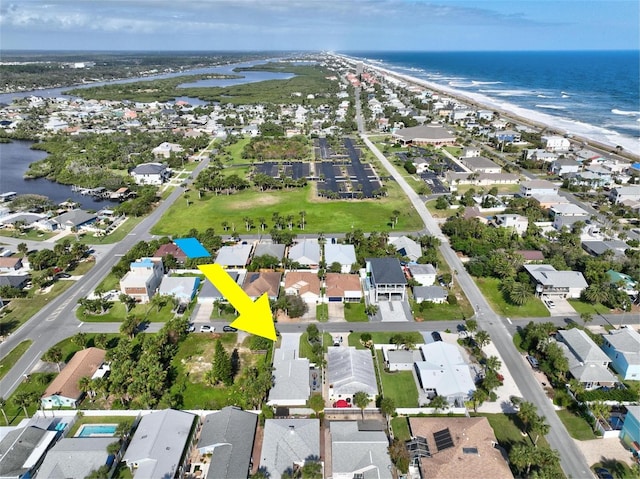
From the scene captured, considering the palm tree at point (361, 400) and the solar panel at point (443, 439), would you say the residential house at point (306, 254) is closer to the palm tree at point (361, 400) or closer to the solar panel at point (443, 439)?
the palm tree at point (361, 400)

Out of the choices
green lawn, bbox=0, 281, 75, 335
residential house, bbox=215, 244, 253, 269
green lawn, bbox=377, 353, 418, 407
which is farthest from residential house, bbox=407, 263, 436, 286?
green lawn, bbox=0, 281, 75, 335

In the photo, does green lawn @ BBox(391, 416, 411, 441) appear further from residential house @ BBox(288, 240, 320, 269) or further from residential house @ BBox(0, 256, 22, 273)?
residential house @ BBox(0, 256, 22, 273)

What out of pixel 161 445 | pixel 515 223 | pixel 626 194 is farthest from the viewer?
pixel 626 194

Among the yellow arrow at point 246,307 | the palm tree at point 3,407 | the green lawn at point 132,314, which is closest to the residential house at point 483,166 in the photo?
the yellow arrow at point 246,307

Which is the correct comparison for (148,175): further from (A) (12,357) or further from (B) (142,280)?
(A) (12,357)

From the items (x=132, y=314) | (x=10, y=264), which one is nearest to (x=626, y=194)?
(x=132, y=314)

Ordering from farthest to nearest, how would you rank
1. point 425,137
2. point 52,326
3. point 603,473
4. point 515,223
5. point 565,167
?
point 425,137
point 565,167
point 515,223
point 52,326
point 603,473
